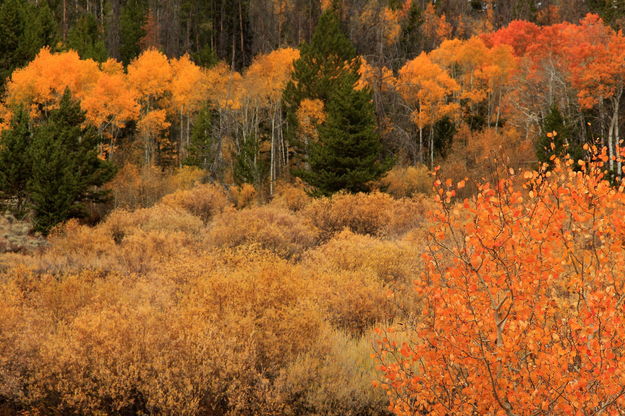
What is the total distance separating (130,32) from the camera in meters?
53.9

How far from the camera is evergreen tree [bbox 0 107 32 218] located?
23.5m

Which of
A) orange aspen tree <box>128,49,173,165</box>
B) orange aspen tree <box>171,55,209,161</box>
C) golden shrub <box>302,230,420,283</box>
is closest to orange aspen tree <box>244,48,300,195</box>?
orange aspen tree <box>171,55,209,161</box>

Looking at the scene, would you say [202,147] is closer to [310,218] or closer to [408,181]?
[408,181]

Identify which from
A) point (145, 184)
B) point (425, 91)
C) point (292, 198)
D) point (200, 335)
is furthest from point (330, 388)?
point (425, 91)

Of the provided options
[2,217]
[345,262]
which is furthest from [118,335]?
[2,217]

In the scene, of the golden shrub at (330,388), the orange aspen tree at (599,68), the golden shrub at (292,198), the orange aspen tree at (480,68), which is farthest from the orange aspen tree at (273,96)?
the golden shrub at (330,388)

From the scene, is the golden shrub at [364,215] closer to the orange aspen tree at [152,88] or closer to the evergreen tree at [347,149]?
the evergreen tree at [347,149]

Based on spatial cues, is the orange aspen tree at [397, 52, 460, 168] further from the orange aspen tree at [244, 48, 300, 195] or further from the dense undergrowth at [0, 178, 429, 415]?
the dense undergrowth at [0, 178, 429, 415]

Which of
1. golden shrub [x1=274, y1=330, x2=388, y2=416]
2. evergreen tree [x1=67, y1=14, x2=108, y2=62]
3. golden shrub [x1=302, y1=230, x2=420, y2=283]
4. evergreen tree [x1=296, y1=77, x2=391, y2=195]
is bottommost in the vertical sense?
golden shrub [x1=274, y1=330, x2=388, y2=416]

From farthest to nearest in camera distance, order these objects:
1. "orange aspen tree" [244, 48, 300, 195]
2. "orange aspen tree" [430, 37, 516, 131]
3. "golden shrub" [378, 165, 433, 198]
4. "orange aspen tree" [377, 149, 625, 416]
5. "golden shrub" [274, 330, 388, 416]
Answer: "orange aspen tree" [430, 37, 516, 131] < "orange aspen tree" [244, 48, 300, 195] < "golden shrub" [378, 165, 433, 198] < "golden shrub" [274, 330, 388, 416] < "orange aspen tree" [377, 149, 625, 416]

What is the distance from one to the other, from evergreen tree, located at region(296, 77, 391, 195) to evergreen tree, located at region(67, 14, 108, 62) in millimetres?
27461

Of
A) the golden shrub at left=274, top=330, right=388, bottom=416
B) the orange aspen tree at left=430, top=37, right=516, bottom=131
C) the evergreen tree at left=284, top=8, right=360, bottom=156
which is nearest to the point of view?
the golden shrub at left=274, top=330, right=388, bottom=416

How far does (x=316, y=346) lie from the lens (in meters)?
9.01

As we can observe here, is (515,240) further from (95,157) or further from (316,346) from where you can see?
(95,157)
